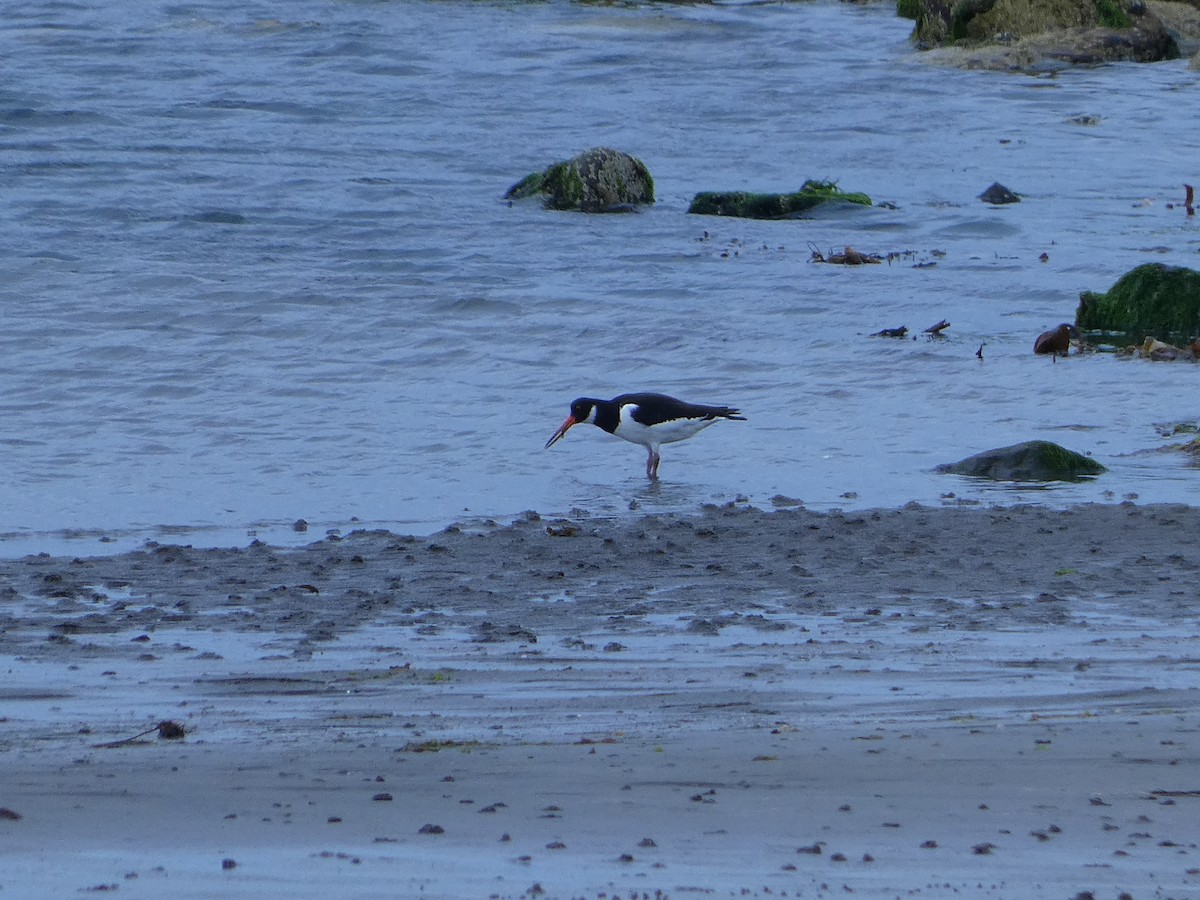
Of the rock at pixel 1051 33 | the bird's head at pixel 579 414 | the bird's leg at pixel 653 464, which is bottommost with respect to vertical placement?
the bird's leg at pixel 653 464

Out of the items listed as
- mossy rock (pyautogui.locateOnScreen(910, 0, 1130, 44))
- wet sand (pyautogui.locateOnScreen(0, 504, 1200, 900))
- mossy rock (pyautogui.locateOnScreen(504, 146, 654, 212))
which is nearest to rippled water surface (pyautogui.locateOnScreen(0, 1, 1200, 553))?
mossy rock (pyautogui.locateOnScreen(504, 146, 654, 212))

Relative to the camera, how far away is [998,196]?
2069 cm

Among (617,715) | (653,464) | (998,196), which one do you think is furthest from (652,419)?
(998,196)

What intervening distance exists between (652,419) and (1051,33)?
2273 cm

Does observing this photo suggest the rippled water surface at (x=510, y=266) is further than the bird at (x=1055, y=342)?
No

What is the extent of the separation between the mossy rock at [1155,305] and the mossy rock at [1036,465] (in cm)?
471

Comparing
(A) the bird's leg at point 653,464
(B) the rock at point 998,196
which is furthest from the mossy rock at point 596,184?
(A) the bird's leg at point 653,464

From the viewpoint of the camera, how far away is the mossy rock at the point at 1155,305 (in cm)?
1416

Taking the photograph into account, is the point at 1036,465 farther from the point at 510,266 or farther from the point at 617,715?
the point at 510,266

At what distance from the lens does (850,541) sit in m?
8.02

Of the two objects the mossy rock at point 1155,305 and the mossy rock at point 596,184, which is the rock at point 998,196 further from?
the mossy rock at point 1155,305

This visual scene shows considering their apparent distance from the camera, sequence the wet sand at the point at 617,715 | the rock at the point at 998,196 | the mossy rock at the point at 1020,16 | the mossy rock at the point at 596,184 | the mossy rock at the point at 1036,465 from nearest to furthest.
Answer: the wet sand at the point at 617,715 → the mossy rock at the point at 1036,465 → the mossy rock at the point at 596,184 → the rock at the point at 998,196 → the mossy rock at the point at 1020,16

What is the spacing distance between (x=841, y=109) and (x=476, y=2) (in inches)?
445

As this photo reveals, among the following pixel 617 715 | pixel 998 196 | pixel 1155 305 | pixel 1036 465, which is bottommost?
pixel 1036 465
